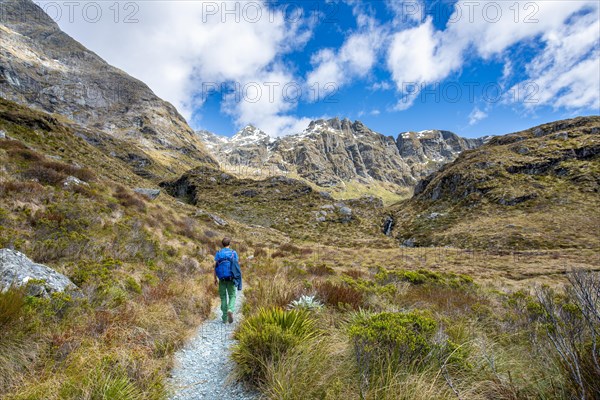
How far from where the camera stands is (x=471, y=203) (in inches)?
2589

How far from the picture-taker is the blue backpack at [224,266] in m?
7.20

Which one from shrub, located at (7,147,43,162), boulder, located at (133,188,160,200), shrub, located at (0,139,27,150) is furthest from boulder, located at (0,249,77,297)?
boulder, located at (133,188,160,200)

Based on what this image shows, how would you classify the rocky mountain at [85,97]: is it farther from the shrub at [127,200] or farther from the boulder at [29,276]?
the boulder at [29,276]

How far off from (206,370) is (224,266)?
9.63 feet

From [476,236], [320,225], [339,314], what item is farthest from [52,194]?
[476,236]

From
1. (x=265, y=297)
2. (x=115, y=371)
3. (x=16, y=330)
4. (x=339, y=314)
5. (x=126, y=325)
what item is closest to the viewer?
(x=115, y=371)

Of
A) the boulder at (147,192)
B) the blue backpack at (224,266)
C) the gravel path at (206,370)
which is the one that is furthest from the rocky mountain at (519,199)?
the gravel path at (206,370)

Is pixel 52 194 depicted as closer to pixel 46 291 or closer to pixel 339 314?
pixel 46 291

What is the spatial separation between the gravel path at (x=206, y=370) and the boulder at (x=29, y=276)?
9.52 ft

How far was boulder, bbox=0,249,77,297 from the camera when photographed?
5.05 m

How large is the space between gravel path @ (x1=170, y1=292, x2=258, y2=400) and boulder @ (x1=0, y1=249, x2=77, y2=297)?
290 cm

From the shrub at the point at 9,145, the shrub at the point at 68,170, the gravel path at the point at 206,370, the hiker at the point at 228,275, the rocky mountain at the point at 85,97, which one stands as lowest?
the gravel path at the point at 206,370

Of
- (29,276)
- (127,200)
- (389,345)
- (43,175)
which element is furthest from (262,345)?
(127,200)

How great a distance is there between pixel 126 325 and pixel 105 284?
7.06 feet
